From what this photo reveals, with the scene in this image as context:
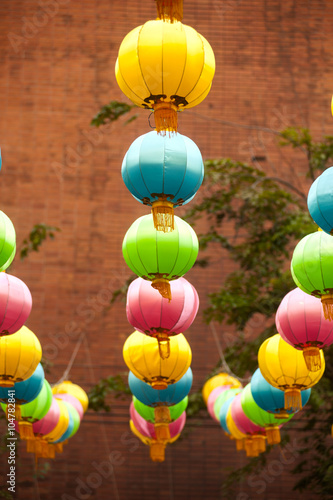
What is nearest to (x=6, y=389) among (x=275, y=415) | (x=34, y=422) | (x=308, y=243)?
(x=34, y=422)

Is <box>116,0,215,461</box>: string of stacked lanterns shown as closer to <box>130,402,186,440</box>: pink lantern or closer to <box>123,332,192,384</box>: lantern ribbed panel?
<box>123,332,192,384</box>: lantern ribbed panel

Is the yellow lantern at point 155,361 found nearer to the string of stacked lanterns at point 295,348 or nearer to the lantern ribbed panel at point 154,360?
the lantern ribbed panel at point 154,360

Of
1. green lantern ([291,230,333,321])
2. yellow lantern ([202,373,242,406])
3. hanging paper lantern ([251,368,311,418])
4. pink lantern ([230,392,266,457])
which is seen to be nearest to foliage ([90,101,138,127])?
yellow lantern ([202,373,242,406])

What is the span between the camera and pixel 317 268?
3795 millimetres

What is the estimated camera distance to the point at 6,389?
4.82 m

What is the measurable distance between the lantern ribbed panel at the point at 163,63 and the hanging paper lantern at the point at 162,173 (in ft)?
1.14

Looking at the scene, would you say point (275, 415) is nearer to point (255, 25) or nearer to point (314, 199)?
point (314, 199)

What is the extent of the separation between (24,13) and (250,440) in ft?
20.4

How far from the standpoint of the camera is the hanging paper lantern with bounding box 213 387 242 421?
612 cm

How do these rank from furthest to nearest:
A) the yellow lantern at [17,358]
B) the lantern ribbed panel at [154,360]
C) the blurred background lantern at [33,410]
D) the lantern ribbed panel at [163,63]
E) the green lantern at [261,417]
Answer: the green lantern at [261,417] → the blurred background lantern at [33,410] → the lantern ribbed panel at [154,360] → the yellow lantern at [17,358] → the lantern ribbed panel at [163,63]

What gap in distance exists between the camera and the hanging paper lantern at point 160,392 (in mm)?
4980

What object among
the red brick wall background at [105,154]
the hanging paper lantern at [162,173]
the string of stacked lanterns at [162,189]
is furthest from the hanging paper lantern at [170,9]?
the red brick wall background at [105,154]

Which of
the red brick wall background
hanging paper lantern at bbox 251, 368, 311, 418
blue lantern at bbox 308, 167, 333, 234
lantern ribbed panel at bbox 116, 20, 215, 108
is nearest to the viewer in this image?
lantern ribbed panel at bbox 116, 20, 215, 108

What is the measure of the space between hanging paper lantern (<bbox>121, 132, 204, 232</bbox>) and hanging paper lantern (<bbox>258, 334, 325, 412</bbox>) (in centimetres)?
145
